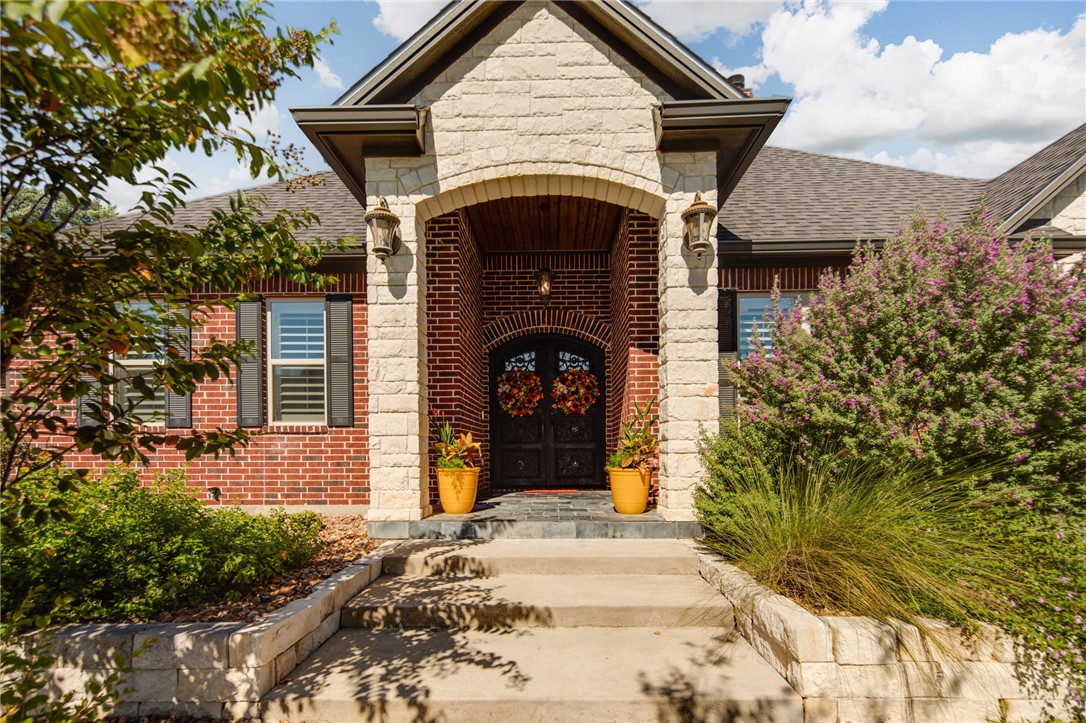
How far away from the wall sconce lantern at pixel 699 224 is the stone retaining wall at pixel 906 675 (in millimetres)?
3490

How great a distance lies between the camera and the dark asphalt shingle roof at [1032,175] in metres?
7.44

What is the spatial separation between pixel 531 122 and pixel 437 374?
3040mm

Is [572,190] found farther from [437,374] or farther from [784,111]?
[437,374]

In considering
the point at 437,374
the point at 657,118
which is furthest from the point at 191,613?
the point at 657,118

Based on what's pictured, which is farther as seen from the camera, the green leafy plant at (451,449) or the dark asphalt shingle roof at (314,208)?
the dark asphalt shingle roof at (314,208)

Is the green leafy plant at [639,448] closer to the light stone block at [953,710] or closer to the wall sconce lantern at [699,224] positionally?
the wall sconce lantern at [699,224]

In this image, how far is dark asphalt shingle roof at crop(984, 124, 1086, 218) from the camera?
7.44 meters

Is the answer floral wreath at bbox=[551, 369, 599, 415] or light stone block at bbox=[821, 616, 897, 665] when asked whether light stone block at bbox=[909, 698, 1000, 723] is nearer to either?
light stone block at bbox=[821, 616, 897, 665]

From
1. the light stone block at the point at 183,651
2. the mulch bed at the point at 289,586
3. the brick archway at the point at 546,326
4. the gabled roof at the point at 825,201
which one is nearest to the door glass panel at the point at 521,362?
the brick archway at the point at 546,326

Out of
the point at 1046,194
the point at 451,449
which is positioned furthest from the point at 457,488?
the point at 1046,194

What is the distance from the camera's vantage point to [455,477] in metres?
5.63

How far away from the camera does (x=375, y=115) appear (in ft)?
16.9

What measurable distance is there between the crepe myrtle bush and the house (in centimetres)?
76

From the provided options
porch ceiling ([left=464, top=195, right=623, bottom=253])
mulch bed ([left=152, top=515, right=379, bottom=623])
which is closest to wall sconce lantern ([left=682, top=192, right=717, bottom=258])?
porch ceiling ([left=464, top=195, right=623, bottom=253])
